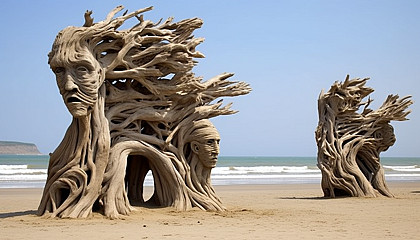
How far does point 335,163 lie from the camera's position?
17.8m

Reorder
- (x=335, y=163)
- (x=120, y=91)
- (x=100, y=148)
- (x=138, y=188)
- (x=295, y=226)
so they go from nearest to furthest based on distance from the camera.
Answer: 1. (x=295, y=226)
2. (x=100, y=148)
3. (x=120, y=91)
4. (x=138, y=188)
5. (x=335, y=163)

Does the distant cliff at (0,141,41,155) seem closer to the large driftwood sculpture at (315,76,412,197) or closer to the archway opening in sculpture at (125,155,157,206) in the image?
the large driftwood sculpture at (315,76,412,197)

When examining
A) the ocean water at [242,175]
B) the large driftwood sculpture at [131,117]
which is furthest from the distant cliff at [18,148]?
the large driftwood sculpture at [131,117]

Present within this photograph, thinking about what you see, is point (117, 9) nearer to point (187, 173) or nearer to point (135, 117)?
point (135, 117)

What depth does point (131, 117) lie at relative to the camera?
12.8 m

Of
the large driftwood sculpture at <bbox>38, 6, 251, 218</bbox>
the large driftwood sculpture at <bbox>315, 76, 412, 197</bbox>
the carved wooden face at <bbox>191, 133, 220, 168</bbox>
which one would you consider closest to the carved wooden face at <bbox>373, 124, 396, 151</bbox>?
the large driftwood sculpture at <bbox>315, 76, 412, 197</bbox>

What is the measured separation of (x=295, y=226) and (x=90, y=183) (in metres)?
3.97

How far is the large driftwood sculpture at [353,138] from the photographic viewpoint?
17922mm

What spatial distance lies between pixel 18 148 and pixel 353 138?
377 ft

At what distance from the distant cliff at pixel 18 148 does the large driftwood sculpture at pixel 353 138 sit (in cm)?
11097

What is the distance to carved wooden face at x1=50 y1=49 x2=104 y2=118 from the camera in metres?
11.6

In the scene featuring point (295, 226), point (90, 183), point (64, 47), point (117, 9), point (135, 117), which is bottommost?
point (295, 226)

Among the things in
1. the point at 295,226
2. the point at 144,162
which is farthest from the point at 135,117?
the point at 295,226

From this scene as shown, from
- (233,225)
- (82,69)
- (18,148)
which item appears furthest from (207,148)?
(18,148)
